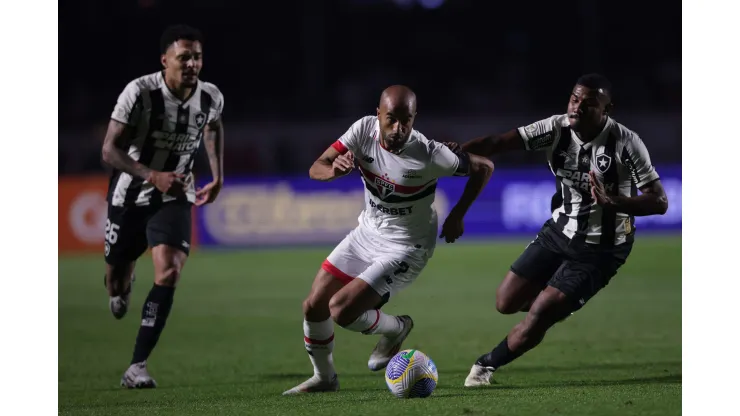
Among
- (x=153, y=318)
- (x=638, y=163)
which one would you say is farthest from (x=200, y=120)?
(x=638, y=163)

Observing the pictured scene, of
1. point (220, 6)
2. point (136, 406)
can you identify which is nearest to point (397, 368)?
point (136, 406)

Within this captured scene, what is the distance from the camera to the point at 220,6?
2339 centimetres

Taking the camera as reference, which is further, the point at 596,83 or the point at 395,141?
the point at 596,83

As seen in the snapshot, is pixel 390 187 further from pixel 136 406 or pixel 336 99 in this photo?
pixel 336 99

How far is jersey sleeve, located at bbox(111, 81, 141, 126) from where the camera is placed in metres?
6.96

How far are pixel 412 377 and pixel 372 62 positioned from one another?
1883cm

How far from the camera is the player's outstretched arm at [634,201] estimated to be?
6.07 meters

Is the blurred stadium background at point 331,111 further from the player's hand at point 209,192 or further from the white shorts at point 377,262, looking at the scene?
the white shorts at point 377,262

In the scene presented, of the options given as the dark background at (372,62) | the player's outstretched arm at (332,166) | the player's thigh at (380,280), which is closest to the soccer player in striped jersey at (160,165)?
the player's outstretched arm at (332,166)

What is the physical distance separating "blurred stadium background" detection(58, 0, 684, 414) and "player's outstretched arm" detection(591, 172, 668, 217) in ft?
12.8

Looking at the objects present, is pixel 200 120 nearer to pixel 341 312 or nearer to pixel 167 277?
pixel 167 277

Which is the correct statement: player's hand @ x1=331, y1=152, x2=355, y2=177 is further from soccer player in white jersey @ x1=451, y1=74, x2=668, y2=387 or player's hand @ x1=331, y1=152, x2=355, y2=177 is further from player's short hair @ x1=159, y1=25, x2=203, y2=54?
player's short hair @ x1=159, y1=25, x2=203, y2=54

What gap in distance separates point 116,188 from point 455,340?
125 inches

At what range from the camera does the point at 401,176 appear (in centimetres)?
626
